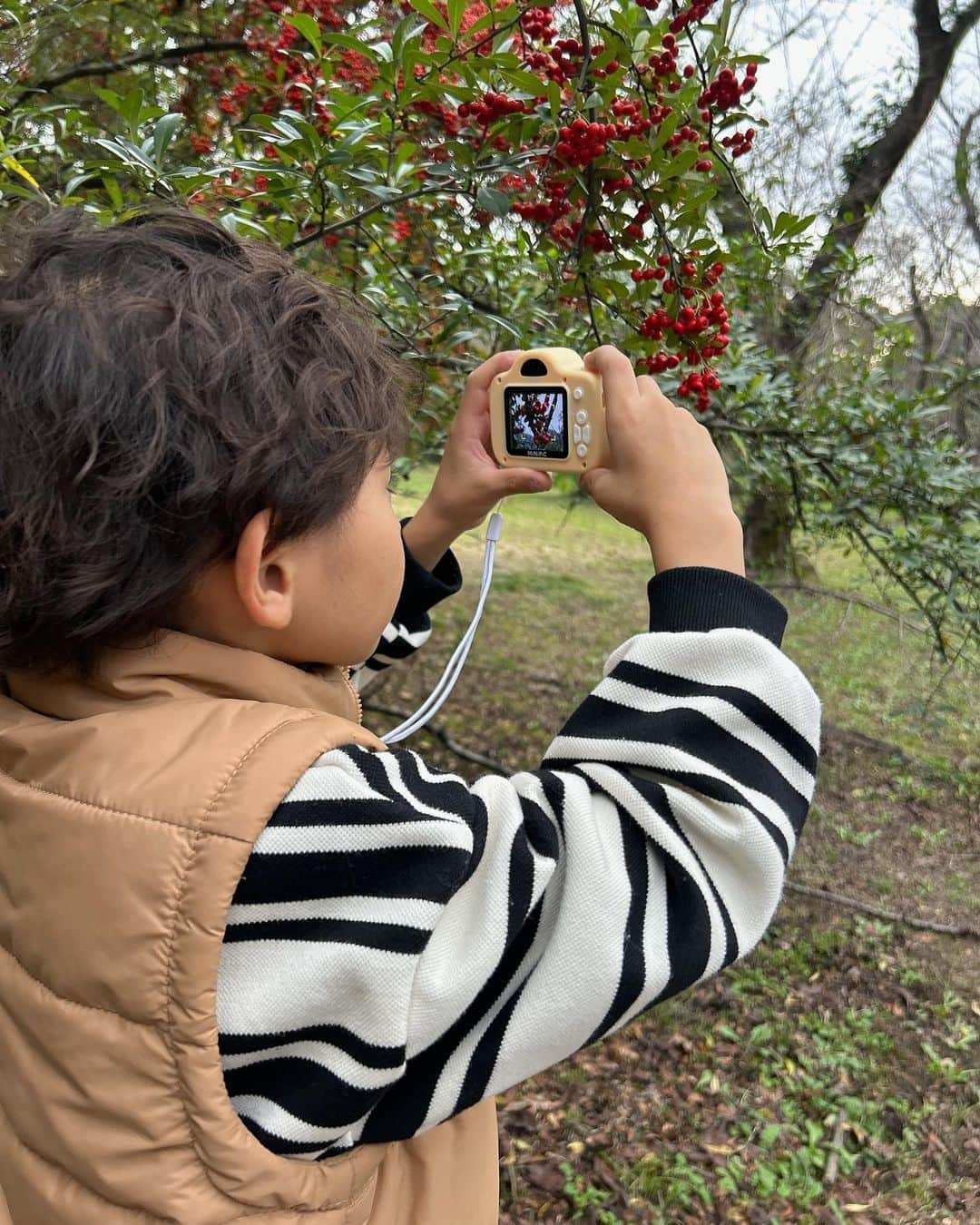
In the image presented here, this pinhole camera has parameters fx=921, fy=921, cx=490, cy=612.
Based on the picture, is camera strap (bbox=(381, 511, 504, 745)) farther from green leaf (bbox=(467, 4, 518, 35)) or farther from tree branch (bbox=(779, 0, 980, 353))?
tree branch (bbox=(779, 0, 980, 353))

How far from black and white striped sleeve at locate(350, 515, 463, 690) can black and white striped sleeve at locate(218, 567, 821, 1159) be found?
50 centimetres

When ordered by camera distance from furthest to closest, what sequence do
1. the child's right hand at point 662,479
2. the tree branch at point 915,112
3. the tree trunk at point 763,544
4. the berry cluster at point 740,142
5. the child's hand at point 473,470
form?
the tree branch at point 915,112, the tree trunk at point 763,544, the berry cluster at point 740,142, the child's hand at point 473,470, the child's right hand at point 662,479

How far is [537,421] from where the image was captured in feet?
3.58

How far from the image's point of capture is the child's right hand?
2.89ft

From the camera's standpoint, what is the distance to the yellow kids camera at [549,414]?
1.03 metres

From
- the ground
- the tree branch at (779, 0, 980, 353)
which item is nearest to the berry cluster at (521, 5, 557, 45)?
the ground

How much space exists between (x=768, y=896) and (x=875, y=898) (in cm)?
299

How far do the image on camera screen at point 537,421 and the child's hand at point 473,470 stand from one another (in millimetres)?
46

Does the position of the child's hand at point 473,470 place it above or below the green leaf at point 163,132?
below

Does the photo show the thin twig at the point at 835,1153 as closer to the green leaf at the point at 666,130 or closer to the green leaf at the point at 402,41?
the green leaf at the point at 666,130

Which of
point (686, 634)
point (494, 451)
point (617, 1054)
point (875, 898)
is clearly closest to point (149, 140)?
point (494, 451)

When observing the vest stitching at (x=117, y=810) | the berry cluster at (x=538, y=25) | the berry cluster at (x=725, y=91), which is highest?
the berry cluster at (x=538, y=25)

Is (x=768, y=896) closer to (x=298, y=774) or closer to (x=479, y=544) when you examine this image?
(x=298, y=774)

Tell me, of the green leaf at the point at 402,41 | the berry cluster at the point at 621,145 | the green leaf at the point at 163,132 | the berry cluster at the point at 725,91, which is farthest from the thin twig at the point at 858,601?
the green leaf at the point at 163,132
